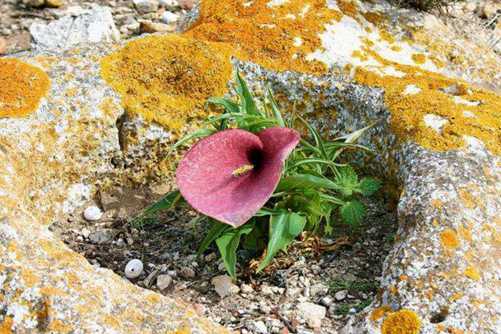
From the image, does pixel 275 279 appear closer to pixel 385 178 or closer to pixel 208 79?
pixel 385 178

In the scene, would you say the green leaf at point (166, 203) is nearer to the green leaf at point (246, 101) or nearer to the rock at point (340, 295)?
the green leaf at point (246, 101)

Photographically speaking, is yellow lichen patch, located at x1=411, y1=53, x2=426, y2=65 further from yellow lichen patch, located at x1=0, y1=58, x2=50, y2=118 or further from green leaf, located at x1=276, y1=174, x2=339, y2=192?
→ yellow lichen patch, located at x1=0, y1=58, x2=50, y2=118

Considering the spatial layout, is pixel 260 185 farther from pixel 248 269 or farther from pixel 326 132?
pixel 326 132

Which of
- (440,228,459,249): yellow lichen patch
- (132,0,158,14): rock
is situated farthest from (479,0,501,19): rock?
(440,228,459,249): yellow lichen patch

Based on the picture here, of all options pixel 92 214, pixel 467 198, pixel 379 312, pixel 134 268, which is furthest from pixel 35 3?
pixel 379 312

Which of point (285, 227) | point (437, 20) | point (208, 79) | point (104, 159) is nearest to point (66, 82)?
point (104, 159)
